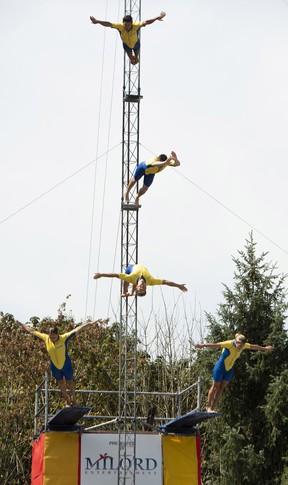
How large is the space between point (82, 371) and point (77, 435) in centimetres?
873

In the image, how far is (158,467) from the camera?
19.8 m

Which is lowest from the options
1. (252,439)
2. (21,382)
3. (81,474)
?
(81,474)

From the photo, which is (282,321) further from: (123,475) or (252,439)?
(123,475)

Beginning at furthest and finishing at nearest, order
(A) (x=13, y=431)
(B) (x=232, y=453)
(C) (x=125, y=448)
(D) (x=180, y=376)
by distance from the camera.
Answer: (D) (x=180, y=376) < (A) (x=13, y=431) < (B) (x=232, y=453) < (C) (x=125, y=448)

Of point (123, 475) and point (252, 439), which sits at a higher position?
point (252, 439)

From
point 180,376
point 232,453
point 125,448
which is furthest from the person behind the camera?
point 180,376

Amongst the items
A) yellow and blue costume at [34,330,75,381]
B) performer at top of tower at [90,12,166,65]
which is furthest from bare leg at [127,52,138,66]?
yellow and blue costume at [34,330,75,381]

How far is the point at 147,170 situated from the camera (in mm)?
19406

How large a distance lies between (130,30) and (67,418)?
712 cm

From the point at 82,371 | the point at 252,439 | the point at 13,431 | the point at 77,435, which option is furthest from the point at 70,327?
the point at 77,435

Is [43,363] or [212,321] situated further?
[43,363]

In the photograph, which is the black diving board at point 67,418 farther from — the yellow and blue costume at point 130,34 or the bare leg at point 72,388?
the yellow and blue costume at point 130,34

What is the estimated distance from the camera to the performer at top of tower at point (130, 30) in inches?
790

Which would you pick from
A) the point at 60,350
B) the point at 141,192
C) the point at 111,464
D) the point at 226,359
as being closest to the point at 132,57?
the point at 141,192
